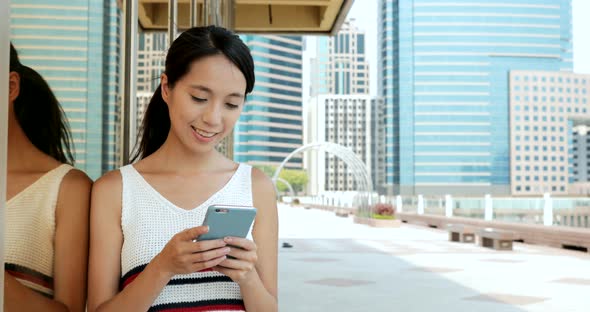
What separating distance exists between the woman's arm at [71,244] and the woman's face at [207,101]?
289mm

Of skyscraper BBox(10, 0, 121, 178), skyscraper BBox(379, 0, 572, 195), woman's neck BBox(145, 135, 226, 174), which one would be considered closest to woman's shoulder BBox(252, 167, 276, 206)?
woman's neck BBox(145, 135, 226, 174)

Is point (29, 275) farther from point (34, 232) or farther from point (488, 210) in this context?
point (488, 210)

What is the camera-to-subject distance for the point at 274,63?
12938 centimetres

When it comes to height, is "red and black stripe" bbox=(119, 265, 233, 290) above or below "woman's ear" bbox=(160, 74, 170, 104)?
below

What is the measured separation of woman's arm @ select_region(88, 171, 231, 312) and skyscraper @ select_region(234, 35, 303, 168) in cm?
11997

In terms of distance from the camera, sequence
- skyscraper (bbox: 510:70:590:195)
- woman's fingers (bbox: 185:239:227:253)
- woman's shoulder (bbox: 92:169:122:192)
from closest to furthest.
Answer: woman's fingers (bbox: 185:239:227:253) → woman's shoulder (bbox: 92:169:122:192) → skyscraper (bbox: 510:70:590:195)

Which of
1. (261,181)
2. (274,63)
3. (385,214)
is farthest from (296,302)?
(274,63)

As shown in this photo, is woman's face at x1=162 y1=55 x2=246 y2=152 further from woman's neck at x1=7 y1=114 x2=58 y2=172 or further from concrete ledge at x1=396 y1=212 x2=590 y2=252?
concrete ledge at x1=396 y1=212 x2=590 y2=252

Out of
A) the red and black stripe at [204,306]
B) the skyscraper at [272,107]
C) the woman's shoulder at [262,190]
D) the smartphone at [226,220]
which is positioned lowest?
the red and black stripe at [204,306]

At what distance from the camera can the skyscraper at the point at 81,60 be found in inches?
57.8

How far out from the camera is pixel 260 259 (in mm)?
1856

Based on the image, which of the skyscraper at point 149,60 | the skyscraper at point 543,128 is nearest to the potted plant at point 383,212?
the skyscraper at point 149,60

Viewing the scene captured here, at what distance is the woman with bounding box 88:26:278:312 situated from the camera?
Result: 5.60 ft

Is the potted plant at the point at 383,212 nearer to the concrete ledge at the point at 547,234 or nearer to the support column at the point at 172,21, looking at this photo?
the concrete ledge at the point at 547,234
